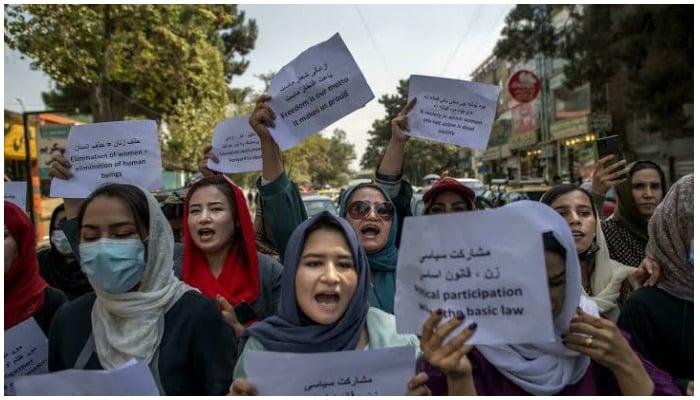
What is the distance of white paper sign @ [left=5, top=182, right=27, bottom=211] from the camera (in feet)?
8.81

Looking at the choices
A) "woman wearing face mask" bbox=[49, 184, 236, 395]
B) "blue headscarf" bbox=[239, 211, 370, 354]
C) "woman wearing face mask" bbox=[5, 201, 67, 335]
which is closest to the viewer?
"blue headscarf" bbox=[239, 211, 370, 354]

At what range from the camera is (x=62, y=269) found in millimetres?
3217

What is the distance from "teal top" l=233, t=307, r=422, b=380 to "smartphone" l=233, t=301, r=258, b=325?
1.84 feet

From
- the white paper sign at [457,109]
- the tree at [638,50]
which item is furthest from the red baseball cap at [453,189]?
the tree at [638,50]

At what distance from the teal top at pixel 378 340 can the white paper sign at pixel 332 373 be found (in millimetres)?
160

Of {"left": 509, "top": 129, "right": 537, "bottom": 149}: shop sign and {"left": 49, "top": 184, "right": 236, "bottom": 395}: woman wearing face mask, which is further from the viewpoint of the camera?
{"left": 509, "top": 129, "right": 537, "bottom": 149}: shop sign

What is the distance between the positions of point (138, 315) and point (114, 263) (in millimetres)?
182

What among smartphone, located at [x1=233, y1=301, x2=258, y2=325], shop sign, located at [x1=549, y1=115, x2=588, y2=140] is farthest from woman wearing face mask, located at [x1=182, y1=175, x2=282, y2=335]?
shop sign, located at [x1=549, y1=115, x2=588, y2=140]

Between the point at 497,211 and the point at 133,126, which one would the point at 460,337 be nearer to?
the point at 497,211

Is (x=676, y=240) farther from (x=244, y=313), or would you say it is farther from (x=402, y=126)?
(x=244, y=313)

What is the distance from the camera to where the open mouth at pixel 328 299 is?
1775 mm

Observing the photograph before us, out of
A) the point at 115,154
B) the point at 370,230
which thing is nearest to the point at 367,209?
the point at 370,230

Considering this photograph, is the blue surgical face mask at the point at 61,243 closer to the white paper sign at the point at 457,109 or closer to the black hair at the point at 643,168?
the white paper sign at the point at 457,109

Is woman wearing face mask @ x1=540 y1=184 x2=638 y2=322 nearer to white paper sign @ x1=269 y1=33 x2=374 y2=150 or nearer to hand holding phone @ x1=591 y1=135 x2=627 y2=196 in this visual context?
hand holding phone @ x1=591 y1=135 x2=627 y2=196
